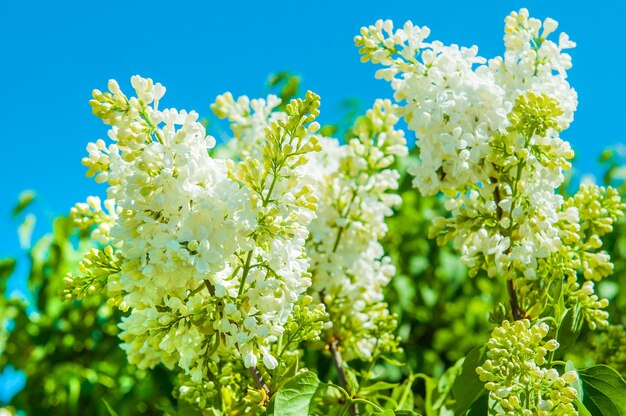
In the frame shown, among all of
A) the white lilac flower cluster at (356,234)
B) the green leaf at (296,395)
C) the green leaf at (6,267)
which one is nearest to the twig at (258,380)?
the green leaf at (296,395)

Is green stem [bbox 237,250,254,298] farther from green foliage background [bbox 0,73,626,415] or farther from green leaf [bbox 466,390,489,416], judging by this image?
green foliage background [bbox 0,73,626,415]

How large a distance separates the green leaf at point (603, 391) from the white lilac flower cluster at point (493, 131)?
0.22 metres

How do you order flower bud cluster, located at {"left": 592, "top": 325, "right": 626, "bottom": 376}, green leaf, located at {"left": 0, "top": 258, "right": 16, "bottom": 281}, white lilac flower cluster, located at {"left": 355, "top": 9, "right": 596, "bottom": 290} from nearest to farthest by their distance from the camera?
white lilac flower cluster, located at {"left": 355, "top": 9, "right": 596, "bottom": 290}, flower bud cluster, located at {"left": 592, "top": 325, "right": 626, "bottom": 376}, green leaf, located at {"left": 0, "top": 258, "right": 16, "bottom": 281}

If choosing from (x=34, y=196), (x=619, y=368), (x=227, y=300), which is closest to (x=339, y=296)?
(x=227, y=300)

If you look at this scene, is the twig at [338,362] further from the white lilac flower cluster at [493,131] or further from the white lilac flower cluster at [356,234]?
the white lilac flower cluster at [493,131]

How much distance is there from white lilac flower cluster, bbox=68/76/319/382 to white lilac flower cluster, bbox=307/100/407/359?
1.63 ft

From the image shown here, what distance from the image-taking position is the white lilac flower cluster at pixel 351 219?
1.71 meters

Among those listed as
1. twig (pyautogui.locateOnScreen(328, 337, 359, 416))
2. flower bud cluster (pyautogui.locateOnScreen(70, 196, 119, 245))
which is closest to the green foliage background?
twig (pyautogui.locateOnScreen(328, 337, 359, 416))

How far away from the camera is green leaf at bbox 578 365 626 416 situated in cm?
123

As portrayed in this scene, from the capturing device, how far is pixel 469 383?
4.23ft

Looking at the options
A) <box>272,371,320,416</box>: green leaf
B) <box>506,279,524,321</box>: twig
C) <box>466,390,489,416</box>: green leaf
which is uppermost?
<box>506,279,524,321</box>: twig

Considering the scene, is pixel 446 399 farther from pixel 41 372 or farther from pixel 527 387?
pixel 41 372

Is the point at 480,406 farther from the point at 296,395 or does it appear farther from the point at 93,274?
the point at 93,274

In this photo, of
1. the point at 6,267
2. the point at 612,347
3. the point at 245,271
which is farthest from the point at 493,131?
the point at 6,267
